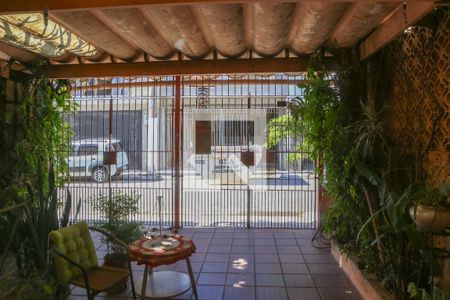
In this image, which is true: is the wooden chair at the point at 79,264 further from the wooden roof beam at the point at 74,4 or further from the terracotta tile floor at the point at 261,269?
the wooden roof beam at the point at 74,4

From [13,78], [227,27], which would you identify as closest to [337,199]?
[227,27]

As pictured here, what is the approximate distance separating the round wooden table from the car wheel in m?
3.27

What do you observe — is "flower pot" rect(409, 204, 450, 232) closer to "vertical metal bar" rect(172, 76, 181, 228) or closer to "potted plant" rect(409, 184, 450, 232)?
"potted plant" rect(409, 184, 450, 232)

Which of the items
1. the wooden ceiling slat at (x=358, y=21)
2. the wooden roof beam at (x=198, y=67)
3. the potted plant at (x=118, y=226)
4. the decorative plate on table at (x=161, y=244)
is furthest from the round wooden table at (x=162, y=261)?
the wooden ceiling slat at (x=358, y=21)

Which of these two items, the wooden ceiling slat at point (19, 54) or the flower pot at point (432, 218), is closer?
the flower pot at point (432, 218)

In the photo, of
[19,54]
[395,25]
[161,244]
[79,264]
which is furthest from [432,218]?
[19,54]

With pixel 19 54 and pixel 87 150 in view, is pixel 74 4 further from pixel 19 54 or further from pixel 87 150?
pixel 87 150

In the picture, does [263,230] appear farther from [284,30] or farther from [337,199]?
[284,30]

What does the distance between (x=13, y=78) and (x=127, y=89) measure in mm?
2860

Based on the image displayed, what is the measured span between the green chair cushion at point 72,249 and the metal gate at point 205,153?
275 cm

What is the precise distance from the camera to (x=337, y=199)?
159 inches

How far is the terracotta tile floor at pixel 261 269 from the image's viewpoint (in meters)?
3.72

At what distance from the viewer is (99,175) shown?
7.07 metres

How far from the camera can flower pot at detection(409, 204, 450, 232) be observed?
228 centimetres
